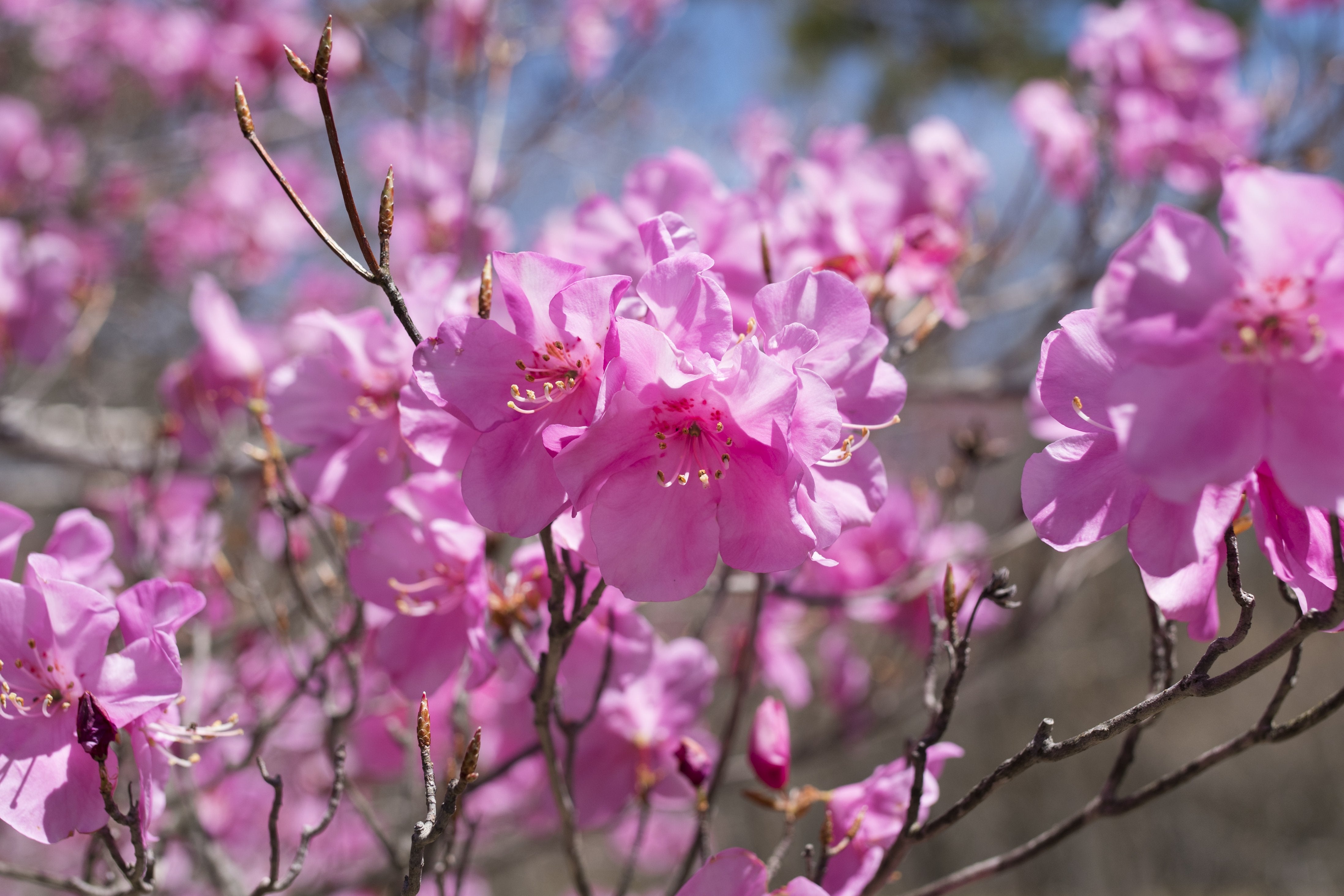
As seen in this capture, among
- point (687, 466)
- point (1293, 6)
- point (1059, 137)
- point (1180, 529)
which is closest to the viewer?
point (1180, 529)

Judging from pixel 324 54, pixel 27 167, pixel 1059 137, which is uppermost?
pixel 27 167

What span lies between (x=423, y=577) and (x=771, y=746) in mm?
464

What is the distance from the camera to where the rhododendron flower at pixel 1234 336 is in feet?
2.04

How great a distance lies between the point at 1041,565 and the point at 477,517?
2.06 meters

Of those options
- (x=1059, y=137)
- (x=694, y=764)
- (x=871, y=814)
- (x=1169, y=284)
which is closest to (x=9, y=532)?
(x=694, y=764)

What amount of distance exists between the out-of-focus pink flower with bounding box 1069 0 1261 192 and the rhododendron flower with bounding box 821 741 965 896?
87.3 inches

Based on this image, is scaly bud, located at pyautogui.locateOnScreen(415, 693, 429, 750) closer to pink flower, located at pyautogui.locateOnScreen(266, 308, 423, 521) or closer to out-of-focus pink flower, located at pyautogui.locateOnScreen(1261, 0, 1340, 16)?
pink flower, located at pyautogui.locateOnScreen(266, 308, 423, 521)

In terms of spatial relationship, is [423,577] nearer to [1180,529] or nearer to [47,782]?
[47,782]

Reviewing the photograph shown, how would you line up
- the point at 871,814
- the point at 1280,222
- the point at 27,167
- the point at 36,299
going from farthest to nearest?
the point at 27,167 → the point at 36,299 → the point at 871,814 → the point at 1280,222

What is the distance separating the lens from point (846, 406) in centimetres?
94

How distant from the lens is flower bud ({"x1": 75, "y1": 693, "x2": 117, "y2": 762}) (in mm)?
793

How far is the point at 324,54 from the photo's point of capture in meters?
0.75

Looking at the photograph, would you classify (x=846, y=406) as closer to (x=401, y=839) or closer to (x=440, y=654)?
(x=440, y=654)

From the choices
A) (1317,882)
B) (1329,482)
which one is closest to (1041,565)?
(1329,482)
